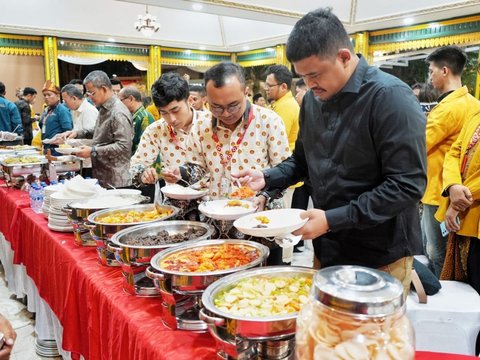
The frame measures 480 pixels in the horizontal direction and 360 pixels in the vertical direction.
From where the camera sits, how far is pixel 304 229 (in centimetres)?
97

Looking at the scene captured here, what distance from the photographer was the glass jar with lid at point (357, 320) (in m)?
0.54

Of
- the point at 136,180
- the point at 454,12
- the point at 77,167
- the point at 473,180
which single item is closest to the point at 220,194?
the point at 136,180

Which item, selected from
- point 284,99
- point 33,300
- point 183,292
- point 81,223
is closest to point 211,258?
point 183,292

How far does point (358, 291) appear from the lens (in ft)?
1.83

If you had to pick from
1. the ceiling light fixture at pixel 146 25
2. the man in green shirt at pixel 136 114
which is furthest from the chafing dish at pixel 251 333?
the ceiling light fixture at pixel 146 25

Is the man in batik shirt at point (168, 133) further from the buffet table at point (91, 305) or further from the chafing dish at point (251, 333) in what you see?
the chafing dish at point (251, 333)

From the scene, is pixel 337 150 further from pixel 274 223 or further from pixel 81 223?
pixel 81 223

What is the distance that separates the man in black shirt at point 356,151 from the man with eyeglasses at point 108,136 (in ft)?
5.94

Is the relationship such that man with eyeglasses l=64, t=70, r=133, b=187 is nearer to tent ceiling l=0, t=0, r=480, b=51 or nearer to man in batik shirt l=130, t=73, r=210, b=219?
man in batik shirt l=130, t=73, r=210, b=219

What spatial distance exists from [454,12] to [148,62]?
18.4 feet

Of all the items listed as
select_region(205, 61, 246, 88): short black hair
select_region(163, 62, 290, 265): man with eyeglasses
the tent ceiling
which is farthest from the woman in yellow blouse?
the tent ceiling

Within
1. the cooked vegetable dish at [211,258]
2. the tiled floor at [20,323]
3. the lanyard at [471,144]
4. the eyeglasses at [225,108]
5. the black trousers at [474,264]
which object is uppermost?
the eyeglasses at [225,108]

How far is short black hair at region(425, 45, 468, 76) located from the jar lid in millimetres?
2089

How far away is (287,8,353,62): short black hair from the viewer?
950mm
